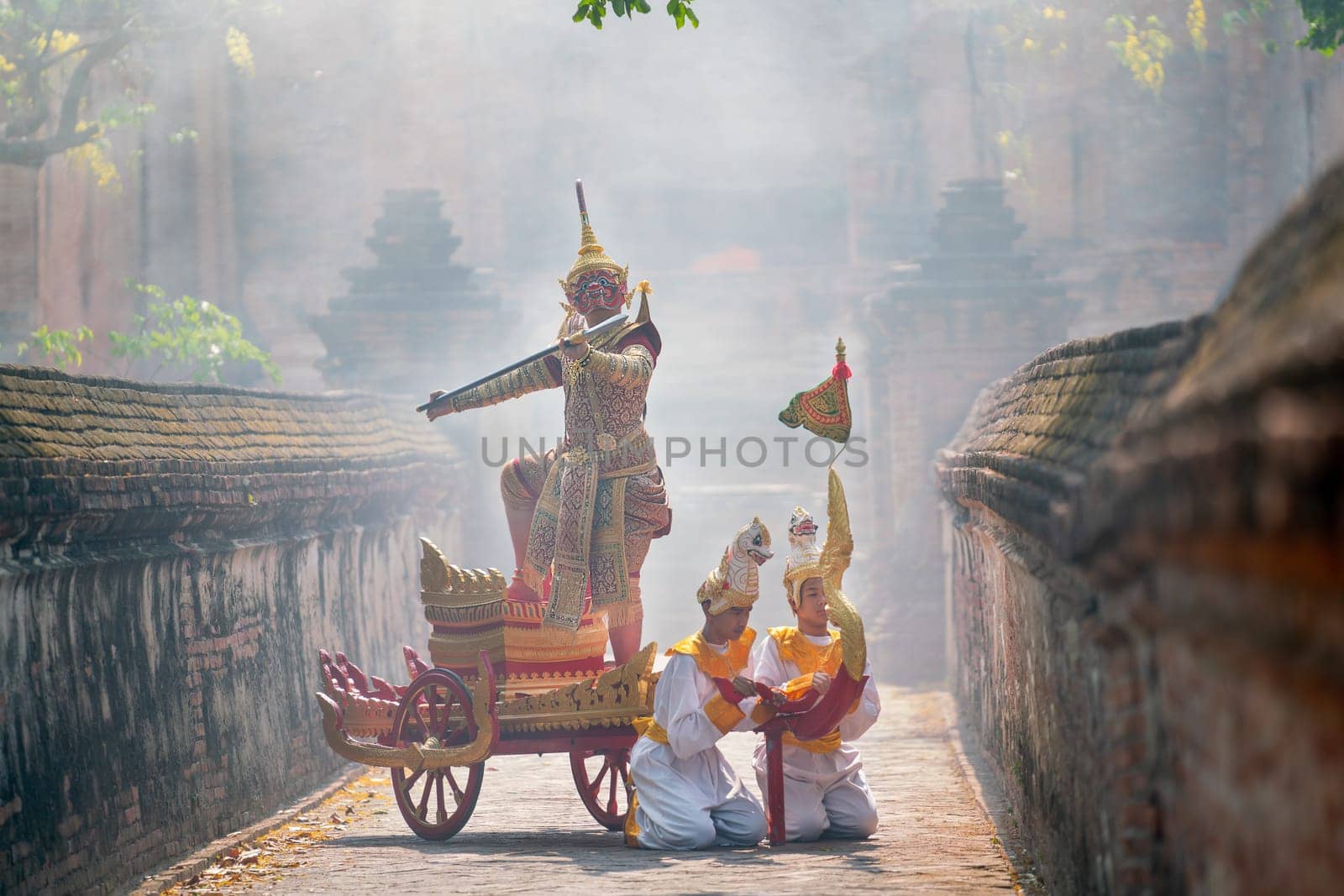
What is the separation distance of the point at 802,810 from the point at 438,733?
1734 mm

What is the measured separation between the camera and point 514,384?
7840 mm

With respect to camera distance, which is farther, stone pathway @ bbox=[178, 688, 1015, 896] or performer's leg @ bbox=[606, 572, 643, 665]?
performer's leg @ bbox=[606, 572, 643, 665]

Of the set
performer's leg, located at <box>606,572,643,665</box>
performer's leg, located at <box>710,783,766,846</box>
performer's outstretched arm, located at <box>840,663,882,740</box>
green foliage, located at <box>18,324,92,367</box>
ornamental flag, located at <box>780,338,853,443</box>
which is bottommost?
performer's leg, located at <box>710,783,766,846</box>

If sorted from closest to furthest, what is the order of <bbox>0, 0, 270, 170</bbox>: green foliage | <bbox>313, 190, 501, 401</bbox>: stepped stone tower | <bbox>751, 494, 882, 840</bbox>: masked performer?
<bbox>751, 494, 882, 840</bbox>: masked performer, <bbox>0, 0, 270, 170</bbox>: green foliage, <bbox>313, 190, 501, 401</bbox>: stepped stone tower

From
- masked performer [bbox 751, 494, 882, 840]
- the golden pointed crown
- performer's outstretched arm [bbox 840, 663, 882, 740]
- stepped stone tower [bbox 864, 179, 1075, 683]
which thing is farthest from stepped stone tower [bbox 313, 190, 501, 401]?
performer's outstretched arm [bbox 840, 663, 882, 740]

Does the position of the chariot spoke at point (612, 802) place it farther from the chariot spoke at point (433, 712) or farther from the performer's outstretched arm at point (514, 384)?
the performer's outstretched arm at point (514, 384)

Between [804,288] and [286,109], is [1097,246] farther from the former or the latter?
[286,109]

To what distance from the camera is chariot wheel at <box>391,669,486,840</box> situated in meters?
7.22

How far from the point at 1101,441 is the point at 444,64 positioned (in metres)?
22.0

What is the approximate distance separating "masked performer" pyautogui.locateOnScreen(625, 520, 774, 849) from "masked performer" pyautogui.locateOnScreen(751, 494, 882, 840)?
6.0 inches

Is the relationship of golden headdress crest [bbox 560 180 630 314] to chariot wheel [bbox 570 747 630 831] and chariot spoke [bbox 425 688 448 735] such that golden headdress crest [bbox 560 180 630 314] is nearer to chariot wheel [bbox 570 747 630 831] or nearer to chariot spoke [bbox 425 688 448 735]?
chariot spoke [bbox 425 688 448 735]

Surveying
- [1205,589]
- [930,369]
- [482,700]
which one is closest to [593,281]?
[482,700]

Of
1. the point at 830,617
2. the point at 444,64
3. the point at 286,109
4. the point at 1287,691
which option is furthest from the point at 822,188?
the point at 1287,691

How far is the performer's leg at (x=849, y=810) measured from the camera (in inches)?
270
